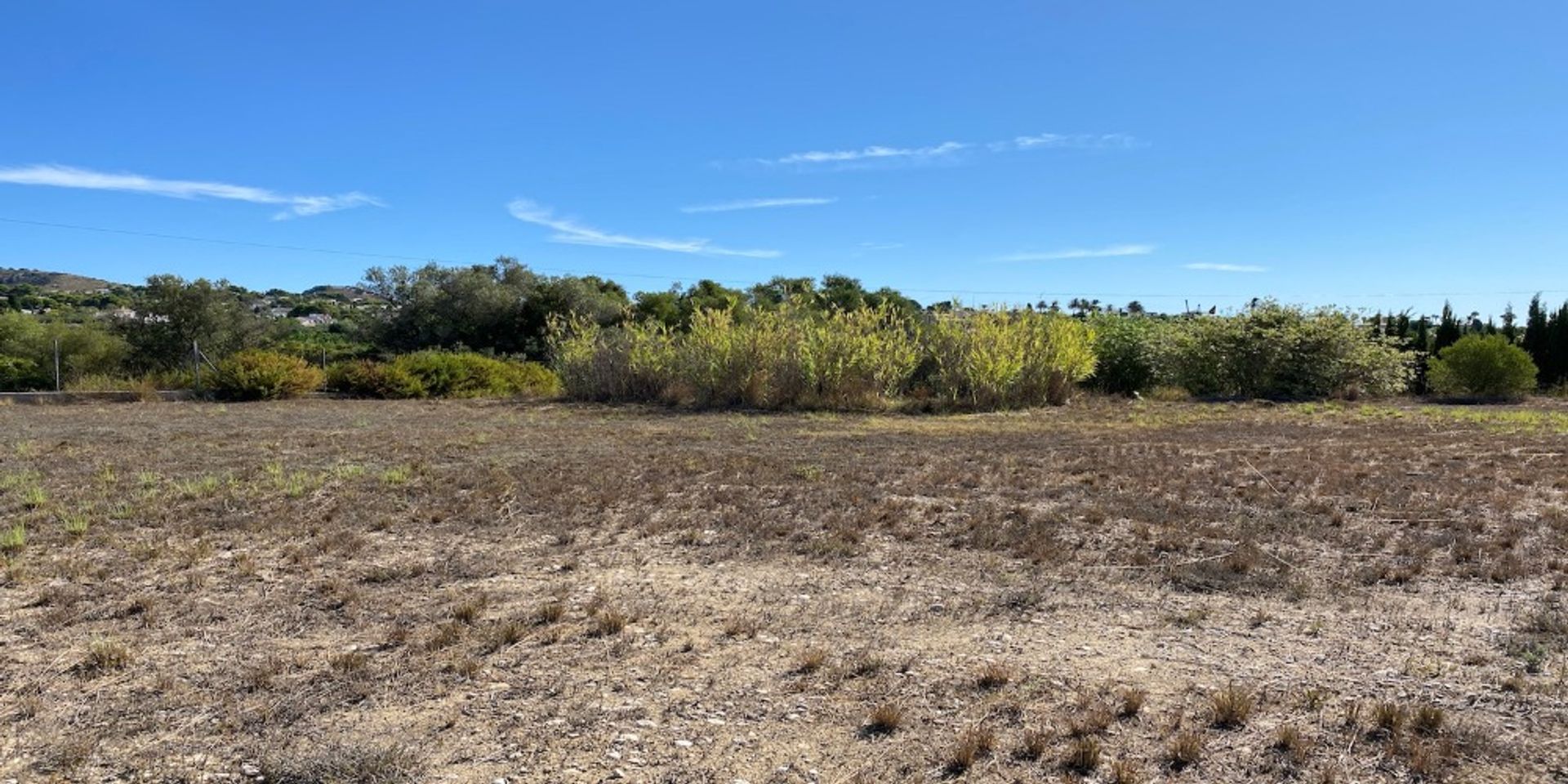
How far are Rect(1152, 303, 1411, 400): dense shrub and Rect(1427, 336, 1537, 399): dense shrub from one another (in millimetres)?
1007

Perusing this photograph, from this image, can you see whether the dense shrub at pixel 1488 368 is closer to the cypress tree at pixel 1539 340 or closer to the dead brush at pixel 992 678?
the cypress tree at pixel 1539 340

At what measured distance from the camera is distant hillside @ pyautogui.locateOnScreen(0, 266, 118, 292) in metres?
55.7

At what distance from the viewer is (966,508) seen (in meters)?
7.06

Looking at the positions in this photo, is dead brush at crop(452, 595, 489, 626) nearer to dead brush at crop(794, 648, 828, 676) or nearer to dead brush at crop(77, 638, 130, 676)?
dead brush at crop(77, 638, 130, 676)

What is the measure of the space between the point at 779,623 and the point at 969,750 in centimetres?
151

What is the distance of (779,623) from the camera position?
431cm

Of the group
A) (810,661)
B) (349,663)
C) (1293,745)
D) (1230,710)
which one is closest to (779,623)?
(810,661)

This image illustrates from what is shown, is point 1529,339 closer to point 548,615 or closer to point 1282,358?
point 1282,358

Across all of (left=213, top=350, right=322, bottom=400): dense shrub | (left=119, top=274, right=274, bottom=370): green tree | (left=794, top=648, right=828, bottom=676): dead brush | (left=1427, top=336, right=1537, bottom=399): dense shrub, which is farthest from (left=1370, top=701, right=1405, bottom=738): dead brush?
(left=119, top=274, right=274, bottom=370): green tree

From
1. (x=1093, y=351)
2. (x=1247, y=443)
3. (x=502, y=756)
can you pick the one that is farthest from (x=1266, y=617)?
(x=1093, y=351)

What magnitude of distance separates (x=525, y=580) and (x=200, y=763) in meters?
2.19

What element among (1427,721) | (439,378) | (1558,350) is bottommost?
(1427,721)

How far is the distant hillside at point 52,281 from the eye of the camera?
183 feet

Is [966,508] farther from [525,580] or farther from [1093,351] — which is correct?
[1093,351]
